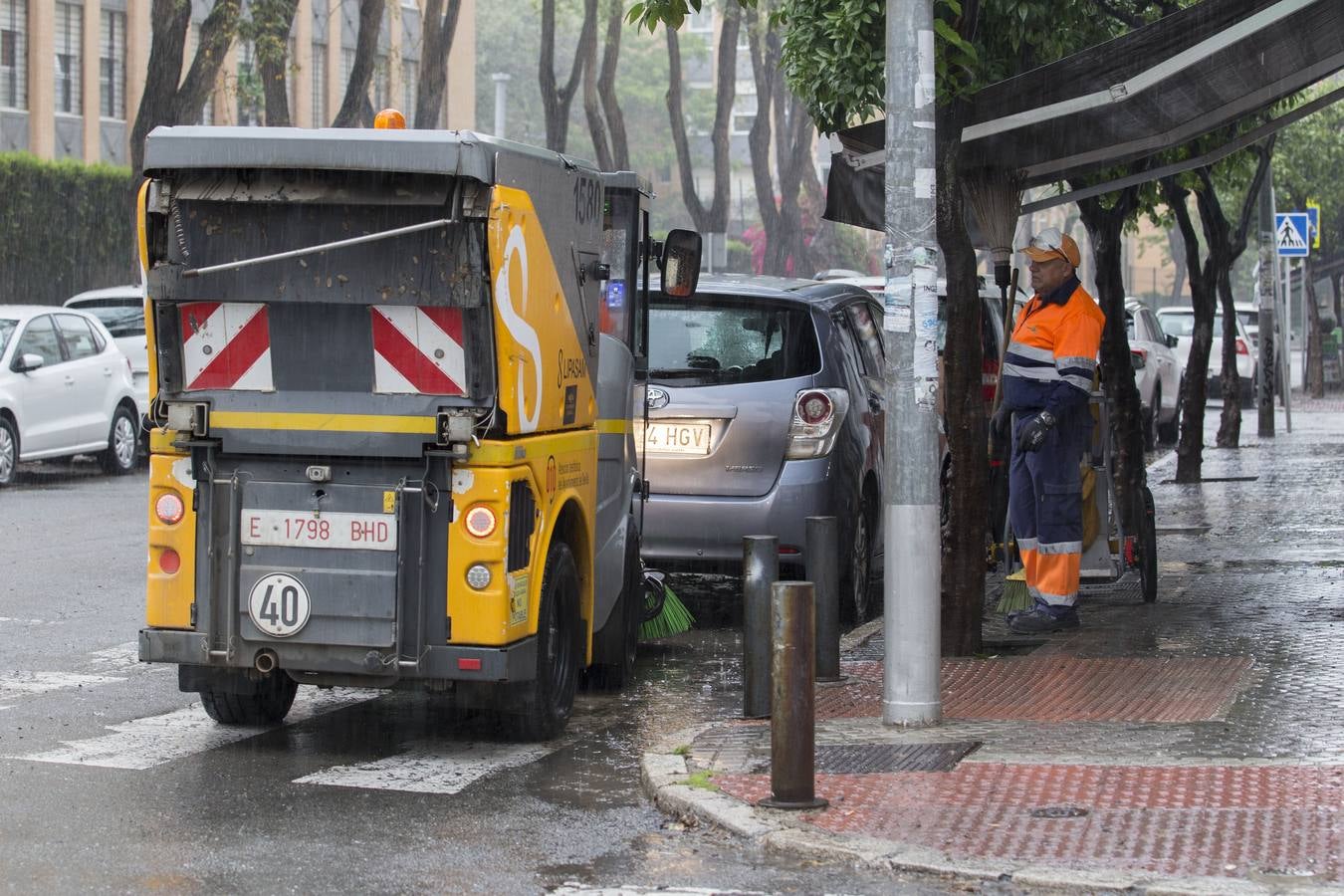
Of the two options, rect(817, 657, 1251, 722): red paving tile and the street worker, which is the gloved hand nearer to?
the street worker

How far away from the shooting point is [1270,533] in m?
14.8

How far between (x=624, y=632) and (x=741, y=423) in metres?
1.90

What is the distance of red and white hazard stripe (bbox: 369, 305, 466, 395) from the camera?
700 cm


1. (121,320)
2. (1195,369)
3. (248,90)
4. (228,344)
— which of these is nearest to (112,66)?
(248,90)

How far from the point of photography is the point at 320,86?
4809 centimetres

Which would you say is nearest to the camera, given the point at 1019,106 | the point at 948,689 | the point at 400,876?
the point at 400,876

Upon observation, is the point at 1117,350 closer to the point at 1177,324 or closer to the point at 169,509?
the point at 169,509

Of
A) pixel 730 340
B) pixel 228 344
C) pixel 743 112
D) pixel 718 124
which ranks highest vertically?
pixel 743 112

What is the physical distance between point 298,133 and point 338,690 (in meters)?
2.93

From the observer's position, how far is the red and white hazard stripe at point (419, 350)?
7.00m

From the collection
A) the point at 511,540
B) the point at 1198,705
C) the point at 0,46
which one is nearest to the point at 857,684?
the point at 1198,705

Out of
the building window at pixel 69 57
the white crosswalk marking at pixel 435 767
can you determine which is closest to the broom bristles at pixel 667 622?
the white crosswalk marking at pixel 435 767

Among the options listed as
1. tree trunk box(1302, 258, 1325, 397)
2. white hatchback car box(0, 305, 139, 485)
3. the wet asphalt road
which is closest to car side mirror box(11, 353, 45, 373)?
white hatchback car box(0, 305, 139, 485)

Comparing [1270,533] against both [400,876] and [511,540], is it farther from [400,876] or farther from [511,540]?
[400,876]
